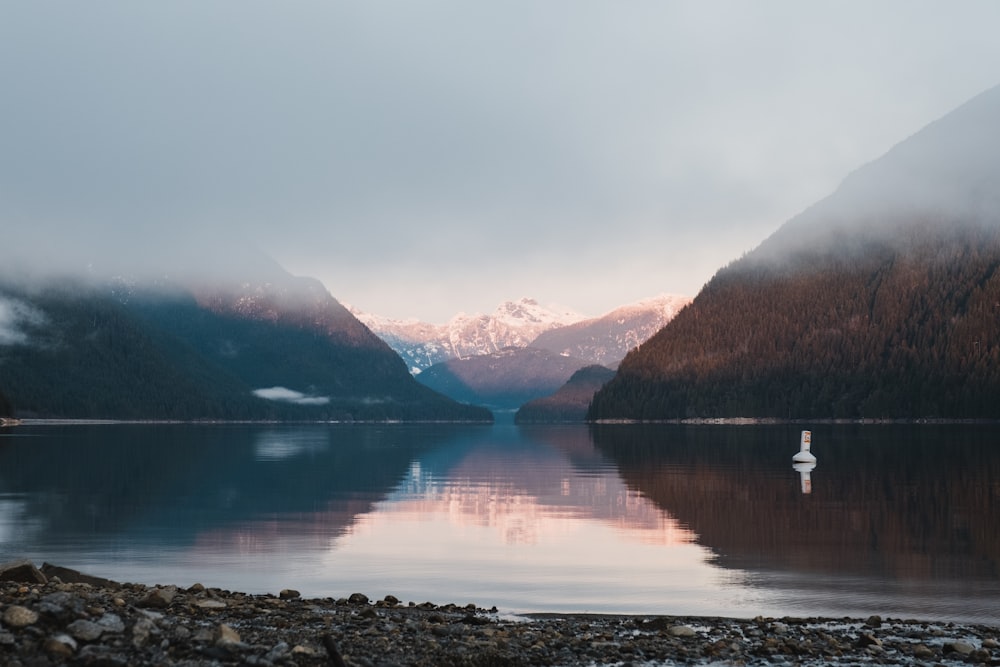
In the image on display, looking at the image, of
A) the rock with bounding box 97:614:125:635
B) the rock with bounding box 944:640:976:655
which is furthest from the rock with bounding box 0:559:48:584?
the rock with bounding box 944:640:976:655

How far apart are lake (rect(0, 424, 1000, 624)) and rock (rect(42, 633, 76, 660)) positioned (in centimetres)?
1273

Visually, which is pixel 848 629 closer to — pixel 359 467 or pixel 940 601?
pixel 940 601

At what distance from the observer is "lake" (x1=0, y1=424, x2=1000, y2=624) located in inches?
1389

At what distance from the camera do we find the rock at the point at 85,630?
74.2ft

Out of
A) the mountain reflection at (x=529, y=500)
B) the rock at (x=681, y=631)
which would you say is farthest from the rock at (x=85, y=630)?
the mountain reflection at (x=529, y=500)

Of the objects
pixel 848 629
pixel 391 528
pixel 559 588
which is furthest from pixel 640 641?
pixel 391 528

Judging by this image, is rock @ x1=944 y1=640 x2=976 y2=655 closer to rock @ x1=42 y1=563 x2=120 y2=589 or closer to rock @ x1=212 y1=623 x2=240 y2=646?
rock @ x1=212 y1=623 x2=240 y2=646

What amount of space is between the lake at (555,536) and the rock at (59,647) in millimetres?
12729

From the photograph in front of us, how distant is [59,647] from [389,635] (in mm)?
7067

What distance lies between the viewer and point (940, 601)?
3328 cm

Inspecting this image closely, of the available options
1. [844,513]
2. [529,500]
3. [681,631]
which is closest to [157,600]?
[681,631]

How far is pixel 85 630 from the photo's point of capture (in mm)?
22750

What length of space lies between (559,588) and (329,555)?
11164 mm

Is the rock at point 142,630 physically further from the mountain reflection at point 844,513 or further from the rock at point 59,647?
the mountain reflection at point 844,513
